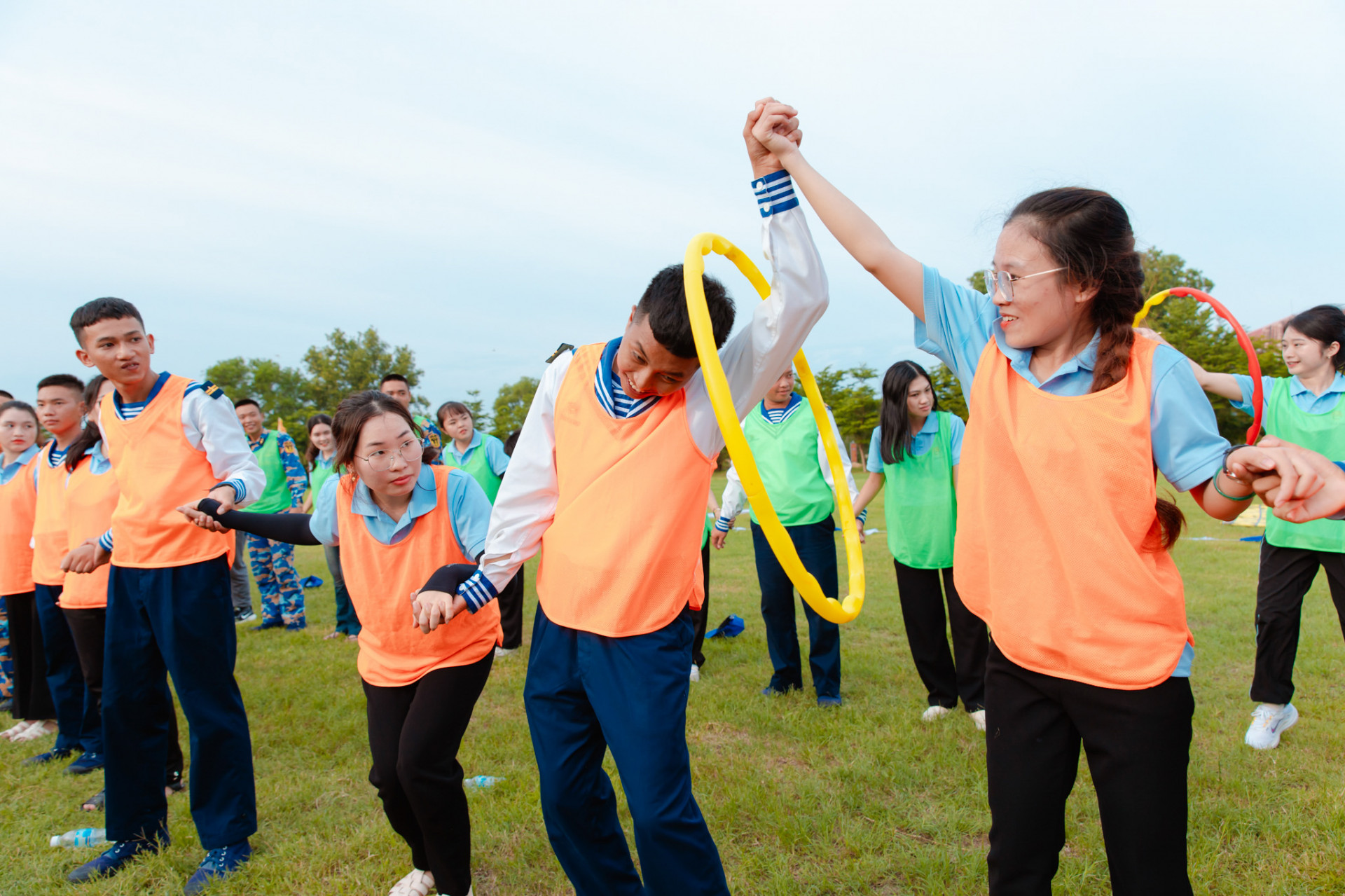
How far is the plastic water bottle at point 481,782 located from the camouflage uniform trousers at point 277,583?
5.60 m

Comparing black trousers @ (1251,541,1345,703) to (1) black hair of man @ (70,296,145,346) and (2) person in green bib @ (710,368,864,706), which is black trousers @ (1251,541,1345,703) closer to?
(2) person in green bib @ (710,368,864,706)

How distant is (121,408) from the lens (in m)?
3.95

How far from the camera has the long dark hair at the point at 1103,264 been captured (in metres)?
2.07

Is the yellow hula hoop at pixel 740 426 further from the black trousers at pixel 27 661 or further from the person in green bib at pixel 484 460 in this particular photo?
the black trousers at pixel 27 661

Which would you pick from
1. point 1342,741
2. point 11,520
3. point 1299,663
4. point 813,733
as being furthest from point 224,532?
point 1299,663

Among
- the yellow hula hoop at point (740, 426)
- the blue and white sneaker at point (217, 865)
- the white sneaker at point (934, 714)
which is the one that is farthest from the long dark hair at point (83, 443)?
the white sneaker at point (934, 714)

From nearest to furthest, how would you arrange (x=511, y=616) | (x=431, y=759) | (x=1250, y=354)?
(x=431, y=759) < (x=1250, y=354) < (x=511, y=616)

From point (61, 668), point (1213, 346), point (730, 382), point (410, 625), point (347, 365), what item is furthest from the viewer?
point (347, 365)

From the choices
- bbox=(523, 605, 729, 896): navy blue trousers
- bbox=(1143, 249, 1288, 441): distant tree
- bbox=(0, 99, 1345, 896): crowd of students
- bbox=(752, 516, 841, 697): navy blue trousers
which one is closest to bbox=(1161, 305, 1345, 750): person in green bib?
bbox=(0, 99, 1345, 896): crowd of students

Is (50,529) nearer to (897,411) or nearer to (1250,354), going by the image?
(897,411)

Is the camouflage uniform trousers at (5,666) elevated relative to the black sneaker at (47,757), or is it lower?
elevated

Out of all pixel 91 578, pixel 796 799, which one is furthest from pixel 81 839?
pixel 796 799

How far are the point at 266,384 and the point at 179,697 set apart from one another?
64.2m

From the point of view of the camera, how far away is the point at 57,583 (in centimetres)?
536
